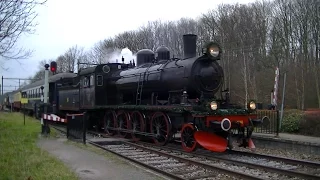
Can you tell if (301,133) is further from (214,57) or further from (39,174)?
(39,174)

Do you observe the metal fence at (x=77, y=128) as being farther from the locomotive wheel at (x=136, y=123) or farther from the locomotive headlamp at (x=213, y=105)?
the locomotive headlamp at (x=213, y=105)

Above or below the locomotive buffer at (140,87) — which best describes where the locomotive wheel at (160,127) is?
below

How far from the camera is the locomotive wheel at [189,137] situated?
36.4ft

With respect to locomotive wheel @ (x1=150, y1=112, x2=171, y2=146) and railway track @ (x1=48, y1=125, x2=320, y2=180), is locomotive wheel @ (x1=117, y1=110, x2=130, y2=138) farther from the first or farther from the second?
railway track @ (x1=48, y1=125, x2=320, y2=180)

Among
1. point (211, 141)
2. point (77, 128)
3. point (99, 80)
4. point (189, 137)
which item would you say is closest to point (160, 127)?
point (189, 137)

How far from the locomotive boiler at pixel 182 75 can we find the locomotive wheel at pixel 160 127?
2.35 ft

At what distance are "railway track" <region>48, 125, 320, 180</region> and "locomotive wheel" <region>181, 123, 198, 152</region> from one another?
0.22m

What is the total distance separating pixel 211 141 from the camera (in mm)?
10922

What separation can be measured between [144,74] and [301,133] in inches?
286

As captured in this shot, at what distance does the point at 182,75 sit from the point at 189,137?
2.07 meters

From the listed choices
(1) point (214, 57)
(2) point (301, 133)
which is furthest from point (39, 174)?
(2) point (301, 133)

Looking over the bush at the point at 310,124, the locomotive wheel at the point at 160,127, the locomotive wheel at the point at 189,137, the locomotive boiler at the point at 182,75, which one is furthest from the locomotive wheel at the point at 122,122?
the bush at the point at 310,124

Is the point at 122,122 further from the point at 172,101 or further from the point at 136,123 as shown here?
the point at 172,101

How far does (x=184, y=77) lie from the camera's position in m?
11.9
